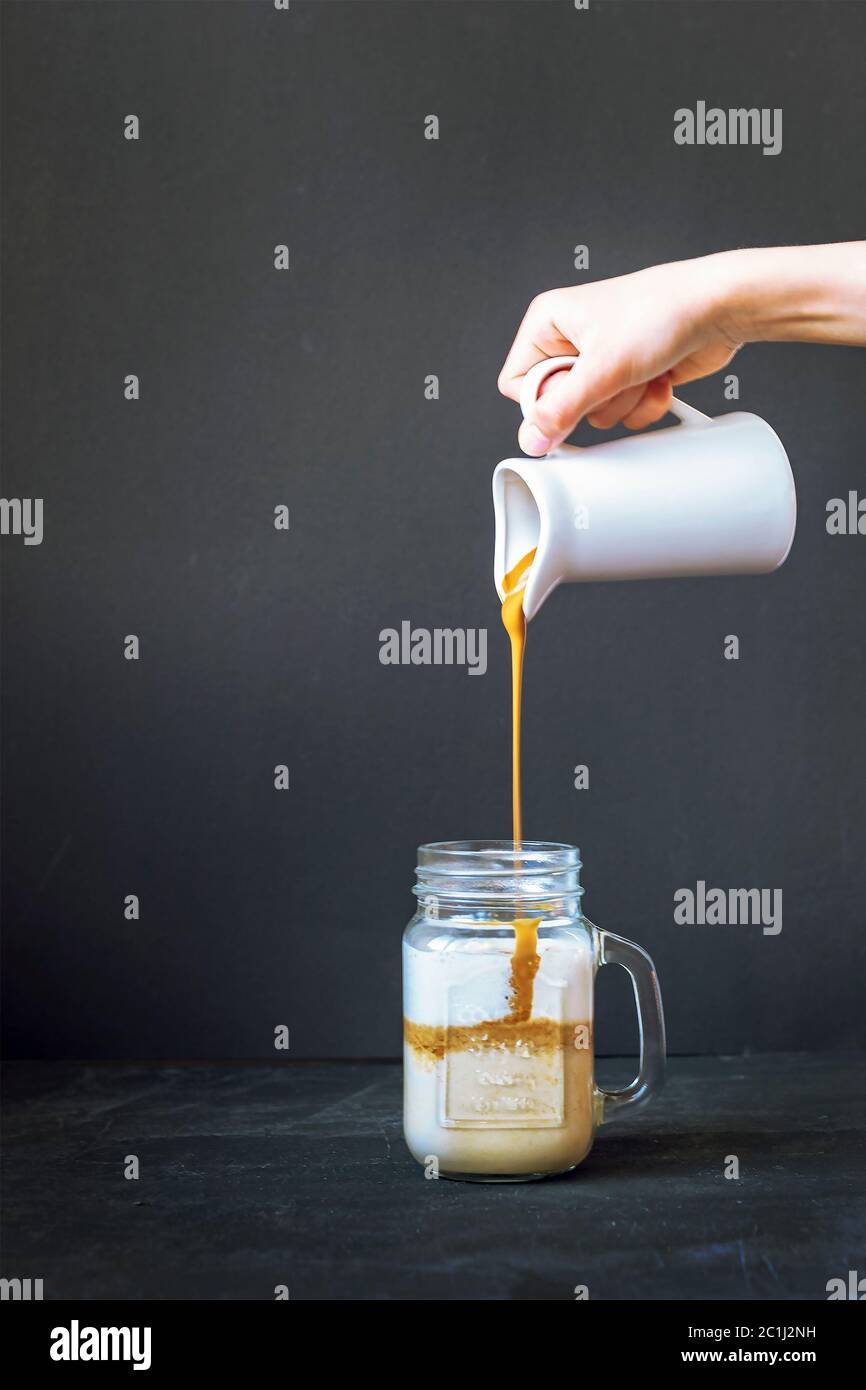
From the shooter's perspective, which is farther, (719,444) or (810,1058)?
(810,1058)

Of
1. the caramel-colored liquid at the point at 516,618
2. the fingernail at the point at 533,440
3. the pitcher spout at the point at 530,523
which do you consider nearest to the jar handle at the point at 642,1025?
the caramel-colored liquid at the point at 516,618

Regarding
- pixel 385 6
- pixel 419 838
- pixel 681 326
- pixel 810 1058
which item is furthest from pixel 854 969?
pixel 385 6

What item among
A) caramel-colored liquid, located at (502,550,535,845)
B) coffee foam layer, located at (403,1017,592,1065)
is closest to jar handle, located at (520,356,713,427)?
caramel-colored liquid, located at (502,550,535,845)

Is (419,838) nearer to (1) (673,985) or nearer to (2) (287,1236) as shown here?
(1) (673,985)

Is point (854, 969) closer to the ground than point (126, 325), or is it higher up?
closer to the ground

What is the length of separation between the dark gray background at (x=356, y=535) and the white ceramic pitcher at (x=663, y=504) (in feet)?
1.38

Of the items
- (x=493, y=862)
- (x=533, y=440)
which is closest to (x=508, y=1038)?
(x=493, y=862)

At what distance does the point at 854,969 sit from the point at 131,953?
0.80 meters

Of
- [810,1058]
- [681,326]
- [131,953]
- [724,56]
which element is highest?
[724,56]

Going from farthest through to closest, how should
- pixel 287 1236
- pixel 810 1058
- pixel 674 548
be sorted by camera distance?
pixel 810 1058, pixel 674 548, pixel 287 1236

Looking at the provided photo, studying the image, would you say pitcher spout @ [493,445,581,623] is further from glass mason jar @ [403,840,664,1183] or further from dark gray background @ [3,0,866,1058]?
dark gray background @ [3,0,866,1058]

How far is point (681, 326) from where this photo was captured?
112 cm

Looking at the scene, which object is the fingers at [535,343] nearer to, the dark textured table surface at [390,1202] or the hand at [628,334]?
the hand at [628,334]

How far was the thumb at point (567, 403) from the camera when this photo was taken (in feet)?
3.64
